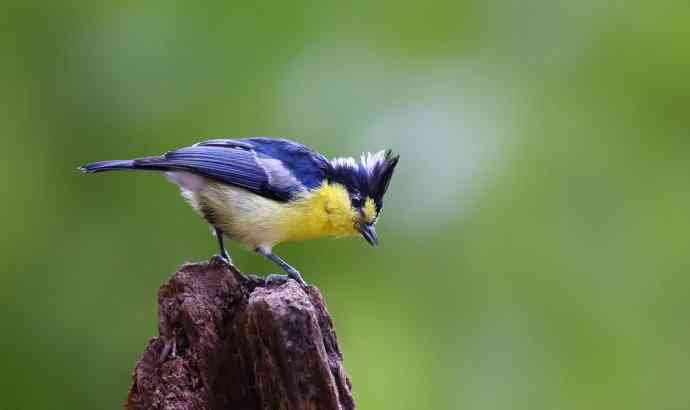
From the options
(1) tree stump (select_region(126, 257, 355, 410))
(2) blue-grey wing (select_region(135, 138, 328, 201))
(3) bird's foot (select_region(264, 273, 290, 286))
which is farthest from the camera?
(2) blue-grey wing (select_region(135, 138, 328, 201))

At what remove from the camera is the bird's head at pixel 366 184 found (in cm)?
297

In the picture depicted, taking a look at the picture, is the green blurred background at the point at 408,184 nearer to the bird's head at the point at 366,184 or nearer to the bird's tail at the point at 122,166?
the bird's head at the point at 366,184

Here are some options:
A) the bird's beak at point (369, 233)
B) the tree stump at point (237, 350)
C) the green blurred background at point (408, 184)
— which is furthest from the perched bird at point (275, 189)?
the green blurred background at point (408, 184)

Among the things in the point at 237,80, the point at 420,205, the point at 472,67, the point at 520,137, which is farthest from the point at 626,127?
the point at 237,80

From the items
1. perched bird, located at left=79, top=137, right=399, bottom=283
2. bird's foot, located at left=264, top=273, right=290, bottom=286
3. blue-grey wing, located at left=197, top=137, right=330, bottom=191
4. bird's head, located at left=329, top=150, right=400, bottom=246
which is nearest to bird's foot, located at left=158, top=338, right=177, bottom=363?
bird's foot, located at left=264, top=273, right=290, bottom=286

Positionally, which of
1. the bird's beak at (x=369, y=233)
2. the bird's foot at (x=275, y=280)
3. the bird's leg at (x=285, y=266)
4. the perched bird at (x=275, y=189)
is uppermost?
the perched bird at (x=275, y=189)

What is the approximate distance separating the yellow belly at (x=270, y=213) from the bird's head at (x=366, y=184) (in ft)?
0.08

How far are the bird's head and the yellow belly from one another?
0.02 m

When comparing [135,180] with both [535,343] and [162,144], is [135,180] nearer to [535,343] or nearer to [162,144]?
[162,144]

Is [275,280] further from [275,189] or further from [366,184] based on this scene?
[366,184]

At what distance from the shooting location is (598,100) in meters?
4.29

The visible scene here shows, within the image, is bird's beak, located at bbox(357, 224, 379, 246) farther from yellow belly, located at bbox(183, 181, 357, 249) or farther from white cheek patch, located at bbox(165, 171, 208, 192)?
white cheek patch, located at bbox(165, 171, 208, 192)

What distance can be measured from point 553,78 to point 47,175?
250cm

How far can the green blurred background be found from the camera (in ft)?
11.5
